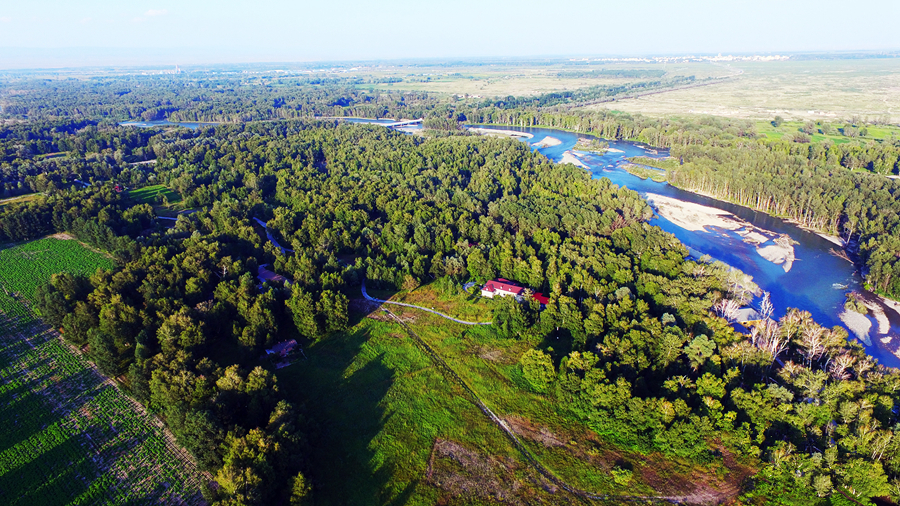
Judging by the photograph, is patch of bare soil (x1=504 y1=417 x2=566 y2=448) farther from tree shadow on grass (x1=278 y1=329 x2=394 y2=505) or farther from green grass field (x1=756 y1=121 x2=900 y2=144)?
green grass field (x1=756 y1=121 x2=900 y2=144)

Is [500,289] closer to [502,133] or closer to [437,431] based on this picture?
[437,431]

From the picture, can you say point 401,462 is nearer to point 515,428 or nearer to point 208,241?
point 515,428

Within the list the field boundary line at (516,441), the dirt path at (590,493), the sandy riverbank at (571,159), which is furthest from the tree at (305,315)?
the sandy riverbank at (571,159)

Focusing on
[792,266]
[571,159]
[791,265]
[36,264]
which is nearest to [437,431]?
[792,266]

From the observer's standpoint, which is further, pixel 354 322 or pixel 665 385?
pixel 354 322

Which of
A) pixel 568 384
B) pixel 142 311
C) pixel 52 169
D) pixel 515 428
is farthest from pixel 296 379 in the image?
pixel 52 169

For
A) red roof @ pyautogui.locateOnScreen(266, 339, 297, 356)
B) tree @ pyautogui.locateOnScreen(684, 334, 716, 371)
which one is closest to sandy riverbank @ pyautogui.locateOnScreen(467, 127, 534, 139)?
red roof @ pyautogui.locateOnScreen(266, 339, 297, 356)
